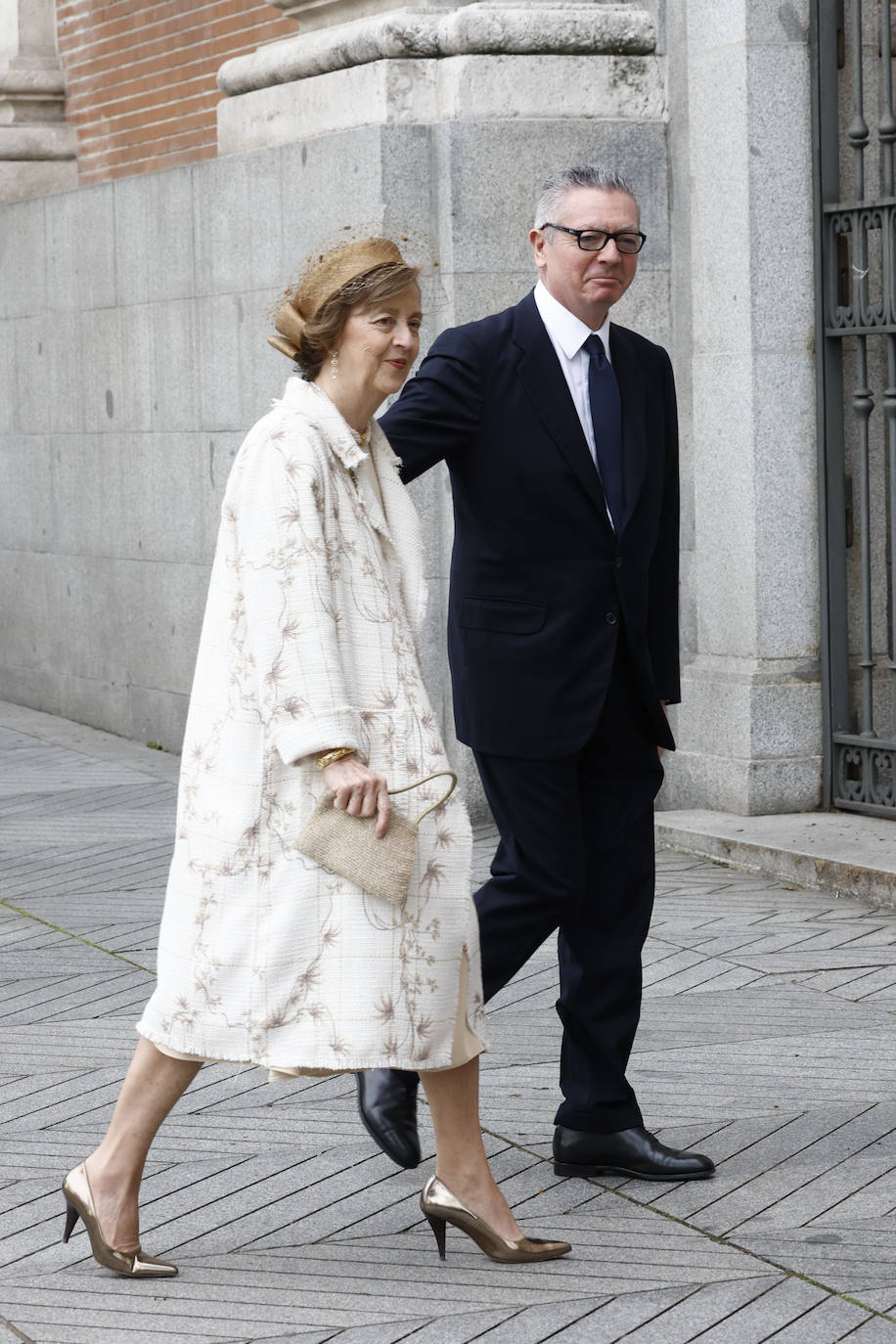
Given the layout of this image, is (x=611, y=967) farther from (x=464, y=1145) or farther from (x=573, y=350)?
(x=573, y=350)

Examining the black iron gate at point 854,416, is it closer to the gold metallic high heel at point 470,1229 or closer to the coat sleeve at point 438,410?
the coat sleeve at point 438,410

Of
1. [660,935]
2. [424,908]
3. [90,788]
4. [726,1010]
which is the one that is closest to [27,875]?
[90,788]

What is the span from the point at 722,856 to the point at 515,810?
3.23 meters

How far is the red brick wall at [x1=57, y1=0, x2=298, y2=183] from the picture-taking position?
33.0 feet

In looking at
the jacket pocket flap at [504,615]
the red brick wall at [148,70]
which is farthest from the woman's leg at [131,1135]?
the red brick wall at [148,70]

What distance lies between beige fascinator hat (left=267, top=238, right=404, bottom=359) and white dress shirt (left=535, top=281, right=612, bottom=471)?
57cm

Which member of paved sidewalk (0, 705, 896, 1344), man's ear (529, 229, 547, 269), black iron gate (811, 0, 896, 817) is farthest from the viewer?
black iron gate (811, 0, 896, 817)

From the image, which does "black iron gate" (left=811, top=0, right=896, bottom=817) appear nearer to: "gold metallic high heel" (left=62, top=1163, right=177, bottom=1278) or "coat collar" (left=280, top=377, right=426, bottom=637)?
"coat collar" (left=280, top=377, right=426, bottom=637)

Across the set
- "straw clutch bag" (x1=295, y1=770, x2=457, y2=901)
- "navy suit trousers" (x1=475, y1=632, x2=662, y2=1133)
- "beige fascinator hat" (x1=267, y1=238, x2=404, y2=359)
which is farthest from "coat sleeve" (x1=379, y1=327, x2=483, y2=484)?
"straw clutch bag" (x1=295, y1=770, x2=457, y2=901)

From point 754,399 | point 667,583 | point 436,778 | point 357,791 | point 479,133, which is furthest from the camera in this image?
point 479,133

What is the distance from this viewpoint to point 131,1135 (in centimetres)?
376

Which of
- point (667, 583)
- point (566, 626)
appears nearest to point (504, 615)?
point (566, 626)

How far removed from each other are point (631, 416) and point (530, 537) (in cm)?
32

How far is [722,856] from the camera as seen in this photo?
730cm
